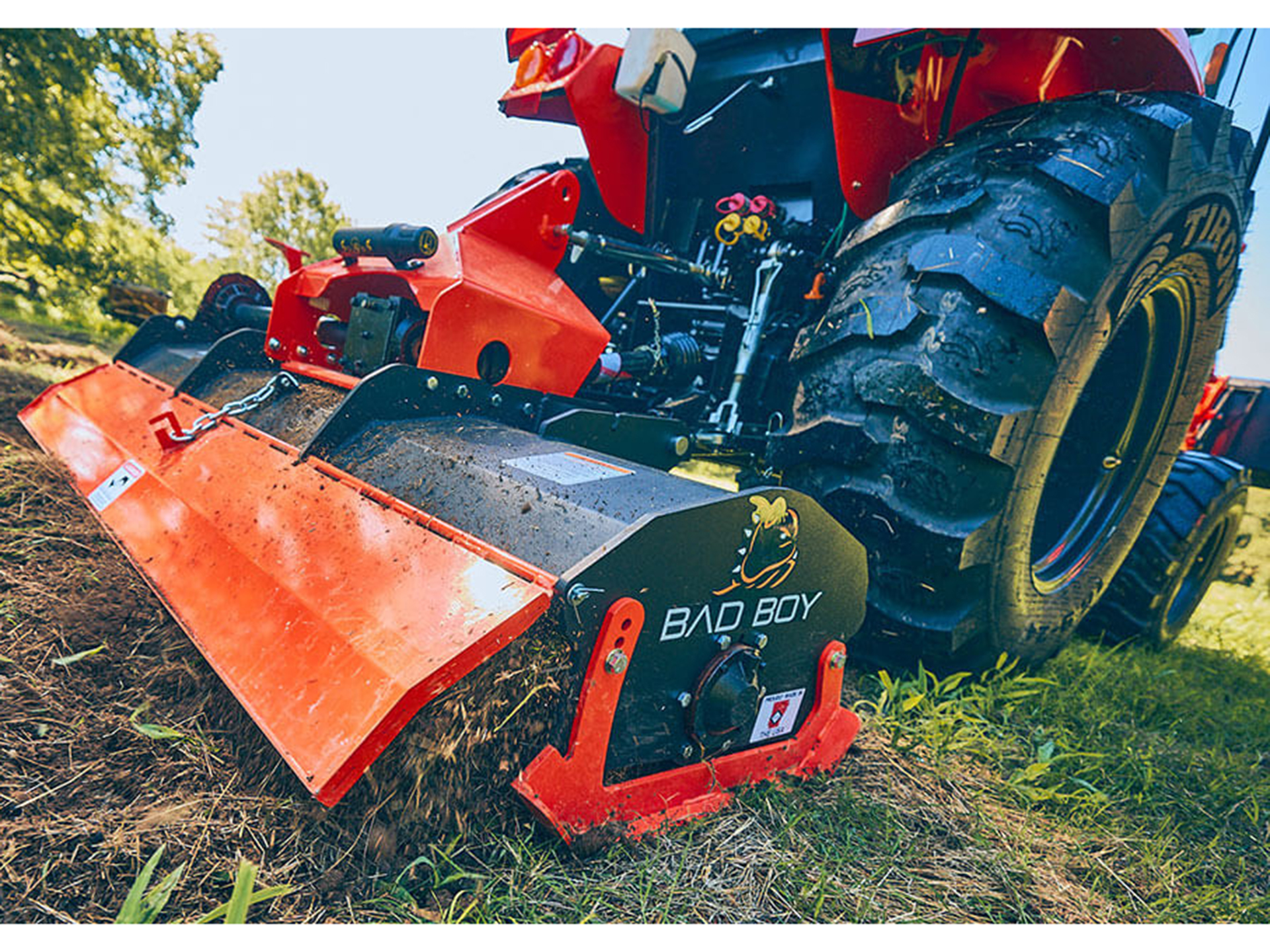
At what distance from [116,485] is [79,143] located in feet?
15.9

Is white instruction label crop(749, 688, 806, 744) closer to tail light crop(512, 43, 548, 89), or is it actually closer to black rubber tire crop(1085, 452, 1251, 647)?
black rubber tire crop(1085, 452, 1251, 647)

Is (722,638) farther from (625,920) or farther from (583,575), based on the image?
(625,920)

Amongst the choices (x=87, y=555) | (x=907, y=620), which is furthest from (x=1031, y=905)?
(x=87, y=555)

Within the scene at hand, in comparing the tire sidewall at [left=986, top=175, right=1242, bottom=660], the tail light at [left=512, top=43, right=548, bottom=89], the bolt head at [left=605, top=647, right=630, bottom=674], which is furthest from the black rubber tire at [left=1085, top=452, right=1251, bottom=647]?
the tail light at [left=512, top=43, right=548, bottom=89]

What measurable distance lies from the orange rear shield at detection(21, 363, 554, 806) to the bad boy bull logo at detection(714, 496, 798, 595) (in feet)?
1.18

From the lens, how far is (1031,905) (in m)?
1.27

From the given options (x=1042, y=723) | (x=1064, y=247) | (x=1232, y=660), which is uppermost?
(x=1064, y=247)

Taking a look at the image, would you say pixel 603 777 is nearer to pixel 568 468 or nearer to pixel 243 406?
pixel 568 468

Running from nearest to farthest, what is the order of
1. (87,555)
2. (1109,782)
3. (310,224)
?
(1109,782), (87,555), (310,224)

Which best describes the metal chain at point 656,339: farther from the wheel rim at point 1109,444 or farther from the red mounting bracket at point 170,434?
the red mounting bracket at point 170,434

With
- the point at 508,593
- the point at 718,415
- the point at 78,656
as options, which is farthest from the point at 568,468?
the point at 78,656

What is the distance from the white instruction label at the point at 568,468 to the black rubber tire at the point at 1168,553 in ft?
7.71

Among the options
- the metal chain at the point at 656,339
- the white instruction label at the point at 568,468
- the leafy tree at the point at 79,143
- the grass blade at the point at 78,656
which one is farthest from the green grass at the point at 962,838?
the leafy tree at the point at 79,143

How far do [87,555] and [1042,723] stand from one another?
268cm
